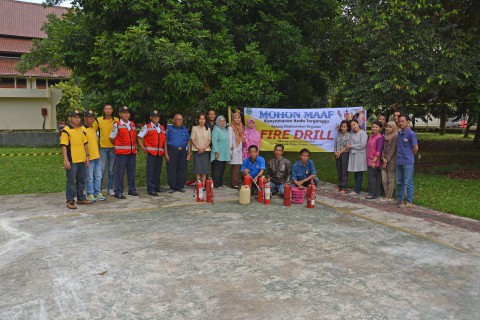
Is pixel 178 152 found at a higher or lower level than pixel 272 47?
lower

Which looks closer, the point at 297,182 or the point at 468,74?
the point at 297,182

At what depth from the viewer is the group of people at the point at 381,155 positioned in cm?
743

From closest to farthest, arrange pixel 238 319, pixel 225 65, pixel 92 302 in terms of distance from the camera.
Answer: pixel 238 319
pixel 92 302
pixel 225 65

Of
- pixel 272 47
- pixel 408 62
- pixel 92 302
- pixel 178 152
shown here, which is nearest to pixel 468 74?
pixel 408 62

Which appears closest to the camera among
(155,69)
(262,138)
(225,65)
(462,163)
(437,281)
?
(437,281)

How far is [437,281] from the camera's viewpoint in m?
4.14

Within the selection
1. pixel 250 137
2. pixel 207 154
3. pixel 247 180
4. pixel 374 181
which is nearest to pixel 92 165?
pixel 207 154

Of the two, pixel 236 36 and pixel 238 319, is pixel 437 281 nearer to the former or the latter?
pixel 238 319

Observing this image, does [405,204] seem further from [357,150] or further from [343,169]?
[343,169]

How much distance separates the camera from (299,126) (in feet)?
32.3

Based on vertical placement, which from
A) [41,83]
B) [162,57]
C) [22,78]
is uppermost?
[22,78]

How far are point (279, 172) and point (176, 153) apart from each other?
→ 212cm

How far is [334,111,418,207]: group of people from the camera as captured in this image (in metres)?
7.43

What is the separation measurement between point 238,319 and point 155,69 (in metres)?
6.19
